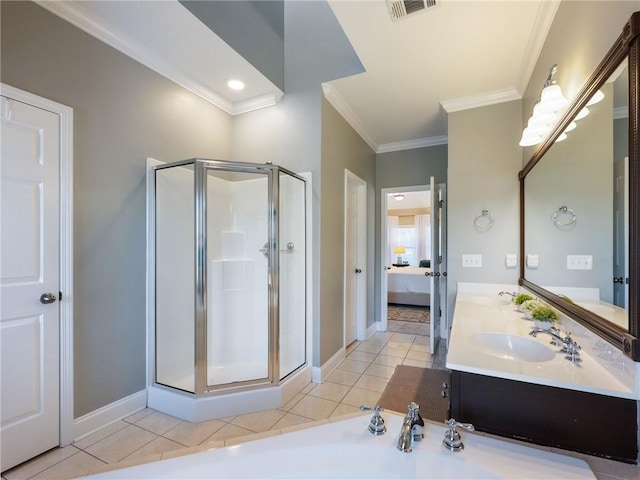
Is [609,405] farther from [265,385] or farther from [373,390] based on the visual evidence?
[265,385]

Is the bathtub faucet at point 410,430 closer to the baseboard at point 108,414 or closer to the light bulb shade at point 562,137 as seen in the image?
the light bulb shade at point 562,137

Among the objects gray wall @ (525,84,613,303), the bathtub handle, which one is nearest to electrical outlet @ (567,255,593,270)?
gray wall @ (525,84,613,303)

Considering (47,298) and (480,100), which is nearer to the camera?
(47,298)

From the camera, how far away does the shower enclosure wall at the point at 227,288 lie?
7.30ft

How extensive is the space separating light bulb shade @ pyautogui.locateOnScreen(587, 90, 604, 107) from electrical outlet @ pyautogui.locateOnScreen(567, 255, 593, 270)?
677 millimetres

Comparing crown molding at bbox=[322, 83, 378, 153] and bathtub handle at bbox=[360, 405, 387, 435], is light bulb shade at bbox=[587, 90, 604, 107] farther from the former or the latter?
crown molding at bbox=[322, 83, 378, 153]

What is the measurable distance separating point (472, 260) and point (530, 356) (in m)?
1.48

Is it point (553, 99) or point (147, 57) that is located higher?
point (147, 57)

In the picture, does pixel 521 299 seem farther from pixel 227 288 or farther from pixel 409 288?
pixel 409 288

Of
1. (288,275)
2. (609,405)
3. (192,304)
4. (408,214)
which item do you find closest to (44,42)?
(192,304)

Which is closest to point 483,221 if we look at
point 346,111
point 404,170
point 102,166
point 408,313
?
point 404,170

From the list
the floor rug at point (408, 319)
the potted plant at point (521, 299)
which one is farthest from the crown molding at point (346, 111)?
the floor rug at point (408, 319)

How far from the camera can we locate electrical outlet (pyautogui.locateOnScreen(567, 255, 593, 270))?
1.34 metres

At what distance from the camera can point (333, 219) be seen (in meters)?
3.07
